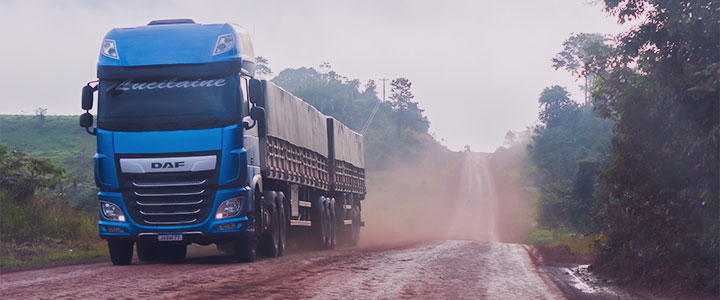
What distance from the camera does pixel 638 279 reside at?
13.7 meters

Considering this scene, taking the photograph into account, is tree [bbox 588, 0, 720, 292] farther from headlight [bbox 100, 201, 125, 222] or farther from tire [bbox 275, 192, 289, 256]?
headlight [bbox 100, 201, 125, 222]

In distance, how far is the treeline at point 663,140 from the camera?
10867 mm

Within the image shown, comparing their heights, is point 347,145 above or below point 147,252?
above

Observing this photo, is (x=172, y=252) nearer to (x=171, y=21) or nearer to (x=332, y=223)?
(x=171, y=21)

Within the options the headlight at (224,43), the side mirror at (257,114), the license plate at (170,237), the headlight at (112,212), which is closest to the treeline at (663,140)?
the side mirror at (257,114)

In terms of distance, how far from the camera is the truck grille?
1377 centimetres

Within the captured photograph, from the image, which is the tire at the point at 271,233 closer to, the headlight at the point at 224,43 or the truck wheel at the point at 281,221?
the truck wheel at the point at 281,221

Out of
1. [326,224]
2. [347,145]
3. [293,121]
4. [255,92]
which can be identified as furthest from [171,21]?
[347,145]

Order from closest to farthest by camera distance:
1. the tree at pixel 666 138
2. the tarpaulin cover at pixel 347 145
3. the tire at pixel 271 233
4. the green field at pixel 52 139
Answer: the tree at pixel 666 138, the tire at pixel 271 233, the tarpaulin cover at pixel 347 145, the green field at pixel 52 139

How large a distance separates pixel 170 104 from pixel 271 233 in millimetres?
3656

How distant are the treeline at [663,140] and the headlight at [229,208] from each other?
643cm

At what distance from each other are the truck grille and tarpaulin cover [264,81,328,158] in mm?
2698

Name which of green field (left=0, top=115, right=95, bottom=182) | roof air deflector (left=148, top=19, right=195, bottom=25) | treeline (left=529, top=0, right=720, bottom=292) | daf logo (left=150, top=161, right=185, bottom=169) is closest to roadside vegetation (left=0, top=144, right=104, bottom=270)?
daf logo (left=150, top=161, right=185, bottom=169)

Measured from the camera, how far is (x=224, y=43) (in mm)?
14438
